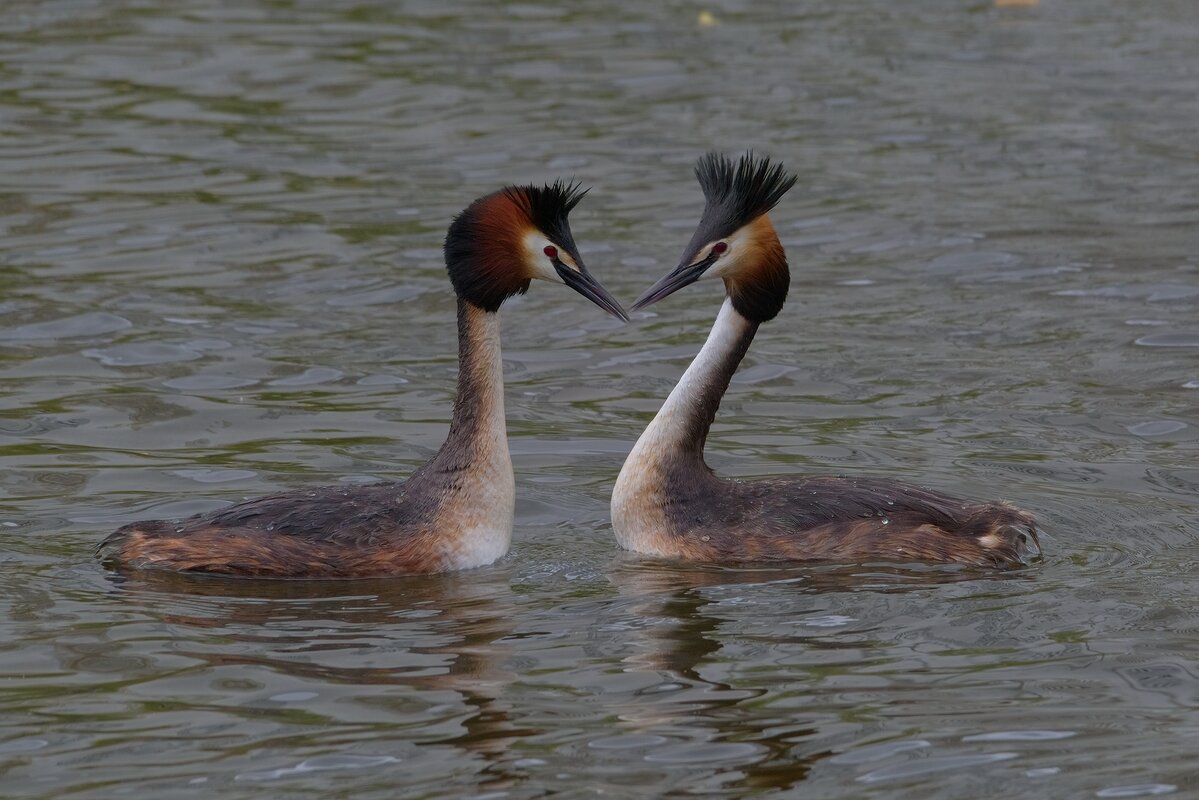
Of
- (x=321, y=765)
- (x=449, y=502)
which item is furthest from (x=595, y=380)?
(x=321, y=765)

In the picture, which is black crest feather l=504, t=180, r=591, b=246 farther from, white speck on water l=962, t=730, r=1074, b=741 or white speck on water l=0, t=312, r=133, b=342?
white speck on water l=0, t=312, r=133, b=342

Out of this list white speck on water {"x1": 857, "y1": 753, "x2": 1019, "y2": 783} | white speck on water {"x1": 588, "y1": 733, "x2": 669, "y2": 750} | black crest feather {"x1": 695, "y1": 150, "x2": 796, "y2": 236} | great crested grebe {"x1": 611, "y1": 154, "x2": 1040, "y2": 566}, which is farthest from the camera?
black crest feather {"x1": 695, "y1": 150, "x2": 796, "y2": 236}

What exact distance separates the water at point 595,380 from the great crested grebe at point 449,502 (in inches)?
5.8

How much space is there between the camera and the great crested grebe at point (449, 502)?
871 cm

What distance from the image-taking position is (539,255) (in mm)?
9141

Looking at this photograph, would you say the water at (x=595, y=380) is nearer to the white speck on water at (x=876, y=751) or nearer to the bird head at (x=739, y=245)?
the white speck on water at (x=876, y=751)

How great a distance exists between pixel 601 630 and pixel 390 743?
4.54 feet

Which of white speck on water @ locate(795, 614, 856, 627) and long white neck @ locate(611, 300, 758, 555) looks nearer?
white speck on water @ locate(795, 614, 856, 627)

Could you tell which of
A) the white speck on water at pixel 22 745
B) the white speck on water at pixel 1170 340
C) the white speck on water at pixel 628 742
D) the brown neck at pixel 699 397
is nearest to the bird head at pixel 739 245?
the brown neck at pixel 699 397

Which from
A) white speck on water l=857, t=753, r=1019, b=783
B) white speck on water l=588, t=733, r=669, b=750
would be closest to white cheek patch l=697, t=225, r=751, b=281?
white speck on water l=588, t=733, r=669, b=750

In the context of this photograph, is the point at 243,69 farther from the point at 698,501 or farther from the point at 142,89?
the point at 698,501

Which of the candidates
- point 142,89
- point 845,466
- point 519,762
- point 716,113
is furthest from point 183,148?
point 519,762

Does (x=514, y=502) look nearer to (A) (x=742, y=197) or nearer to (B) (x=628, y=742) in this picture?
(A) (x=742, y=197)

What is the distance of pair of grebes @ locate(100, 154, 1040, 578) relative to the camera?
28.8ft
